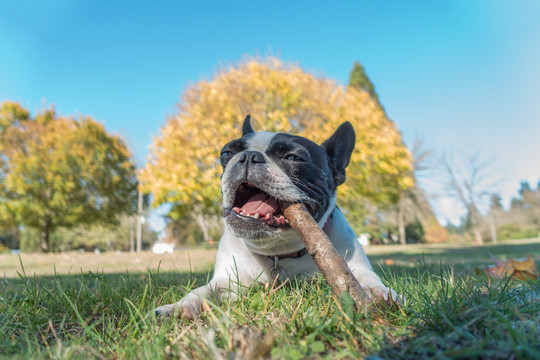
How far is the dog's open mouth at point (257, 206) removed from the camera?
2186 mm

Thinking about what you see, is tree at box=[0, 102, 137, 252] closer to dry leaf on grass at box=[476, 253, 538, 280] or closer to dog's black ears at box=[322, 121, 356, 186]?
dog's black ears at box=[322, 121, 356, 186]

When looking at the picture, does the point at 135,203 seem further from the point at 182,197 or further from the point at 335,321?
the point at 335,321

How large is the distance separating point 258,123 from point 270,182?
961cm

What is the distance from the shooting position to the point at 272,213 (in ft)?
7.35

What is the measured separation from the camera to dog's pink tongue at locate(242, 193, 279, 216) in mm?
2257

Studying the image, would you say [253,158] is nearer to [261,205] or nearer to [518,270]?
[261,205]

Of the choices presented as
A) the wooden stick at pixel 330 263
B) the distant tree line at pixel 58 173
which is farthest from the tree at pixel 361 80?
the wooden stick at pixel 330 263

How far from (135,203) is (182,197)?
1352 cm

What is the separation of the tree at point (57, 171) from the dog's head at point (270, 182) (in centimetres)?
2053

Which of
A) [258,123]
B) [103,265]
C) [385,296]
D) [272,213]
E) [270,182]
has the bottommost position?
[103,265]

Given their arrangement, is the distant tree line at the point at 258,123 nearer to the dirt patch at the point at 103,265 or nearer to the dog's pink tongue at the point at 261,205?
the dirt patch at the point at 103,265

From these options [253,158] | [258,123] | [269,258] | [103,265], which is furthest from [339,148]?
[258,123]

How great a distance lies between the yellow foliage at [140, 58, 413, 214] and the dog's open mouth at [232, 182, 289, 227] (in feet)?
27.3

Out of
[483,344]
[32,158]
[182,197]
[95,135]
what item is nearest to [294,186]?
[483,344]
